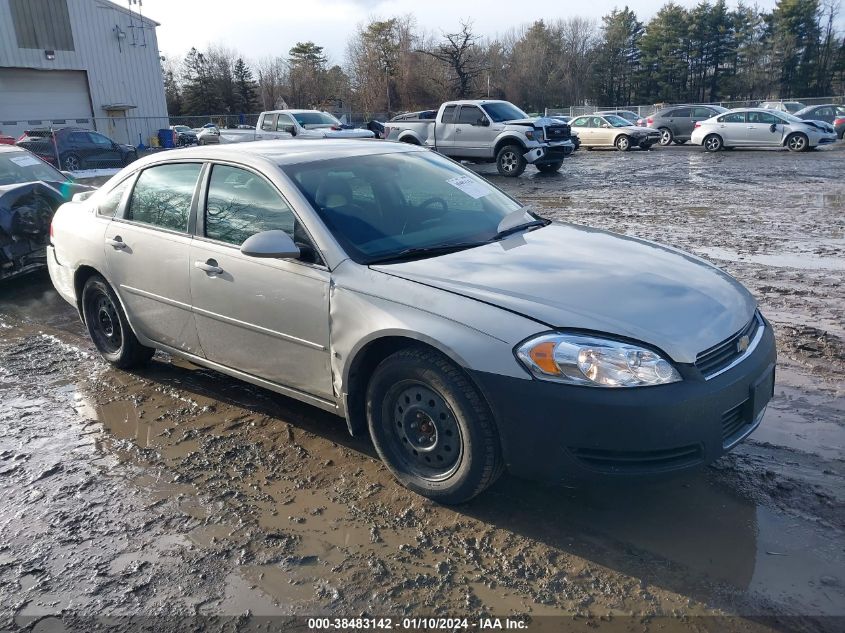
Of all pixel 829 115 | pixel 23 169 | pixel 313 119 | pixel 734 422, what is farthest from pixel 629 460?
pixel 829 115

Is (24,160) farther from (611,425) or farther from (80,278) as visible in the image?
(611,425)

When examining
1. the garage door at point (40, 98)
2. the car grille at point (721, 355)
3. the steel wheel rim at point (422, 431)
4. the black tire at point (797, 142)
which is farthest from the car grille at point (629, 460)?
the garage door at point (40, 98)

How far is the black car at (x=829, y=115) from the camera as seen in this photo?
27.8 metres

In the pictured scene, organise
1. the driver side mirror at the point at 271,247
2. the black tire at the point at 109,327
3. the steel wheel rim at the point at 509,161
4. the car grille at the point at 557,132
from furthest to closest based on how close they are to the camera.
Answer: the car grille at the point at 557,132, the steel wheel rim at the point at 509,161, the black tire at the point at 109,327, the driver side mirror at the point at 271,247

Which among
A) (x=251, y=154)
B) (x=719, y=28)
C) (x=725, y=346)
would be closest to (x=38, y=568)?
(x=251, y=154)

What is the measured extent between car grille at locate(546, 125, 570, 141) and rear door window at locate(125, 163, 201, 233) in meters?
15.5

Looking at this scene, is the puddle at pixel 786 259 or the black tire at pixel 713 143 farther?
the black tire at pixel 713 143

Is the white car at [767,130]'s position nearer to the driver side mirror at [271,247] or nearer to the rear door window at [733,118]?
the rear door window at [733,118]

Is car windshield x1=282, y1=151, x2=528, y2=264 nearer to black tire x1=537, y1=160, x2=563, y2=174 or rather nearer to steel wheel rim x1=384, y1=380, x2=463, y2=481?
steel wheel rim x1=384, y1=380, x2=463, y2=481

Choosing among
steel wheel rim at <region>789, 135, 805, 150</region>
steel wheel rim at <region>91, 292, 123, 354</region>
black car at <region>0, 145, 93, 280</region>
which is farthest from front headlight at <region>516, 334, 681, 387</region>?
steel wheel rim at <region>789, 135, 805, 150</region>

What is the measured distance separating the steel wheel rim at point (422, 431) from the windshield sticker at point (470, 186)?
1608mm

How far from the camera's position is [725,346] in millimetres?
3043

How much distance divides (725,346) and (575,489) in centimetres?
101

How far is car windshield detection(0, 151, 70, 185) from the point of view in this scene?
8406 mm
